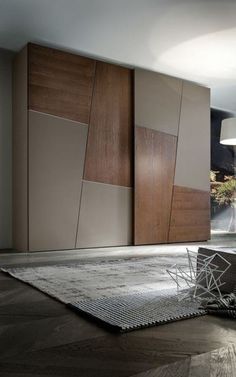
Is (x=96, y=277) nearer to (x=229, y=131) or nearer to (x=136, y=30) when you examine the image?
(x=136, y=30)

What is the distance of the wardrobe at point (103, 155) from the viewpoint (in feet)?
Answer: 14.6

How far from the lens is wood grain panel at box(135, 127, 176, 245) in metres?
5.21

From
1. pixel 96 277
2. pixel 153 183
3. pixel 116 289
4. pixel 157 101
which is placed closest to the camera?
pixel 116 289

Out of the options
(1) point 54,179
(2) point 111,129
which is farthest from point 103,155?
(1) point 54,179

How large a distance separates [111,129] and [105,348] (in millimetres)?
3889

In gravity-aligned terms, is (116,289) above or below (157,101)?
below

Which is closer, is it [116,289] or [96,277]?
[116,289]

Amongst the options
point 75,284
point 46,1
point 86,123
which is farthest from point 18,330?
point 86,123

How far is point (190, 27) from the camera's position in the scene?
163 inches

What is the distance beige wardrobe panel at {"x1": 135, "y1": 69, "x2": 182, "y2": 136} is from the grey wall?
177 centimetres

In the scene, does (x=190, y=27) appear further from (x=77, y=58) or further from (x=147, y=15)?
(x=77, y=58)

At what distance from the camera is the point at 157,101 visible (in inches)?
216

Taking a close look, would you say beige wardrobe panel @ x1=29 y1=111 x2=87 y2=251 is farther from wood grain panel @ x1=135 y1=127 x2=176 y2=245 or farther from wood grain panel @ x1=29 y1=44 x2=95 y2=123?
wood grain panel @ x1=135 y1=127 x2=176 y2=245

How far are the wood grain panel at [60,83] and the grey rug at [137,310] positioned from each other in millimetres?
3039
